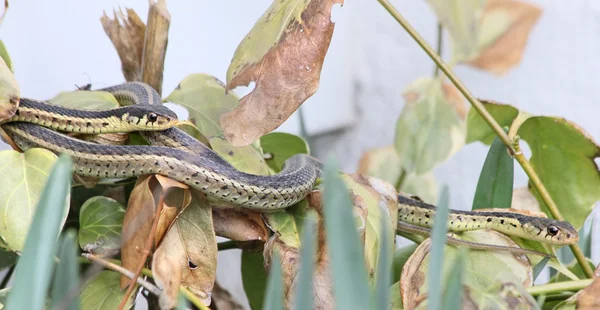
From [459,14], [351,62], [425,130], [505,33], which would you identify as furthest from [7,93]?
[351,62]

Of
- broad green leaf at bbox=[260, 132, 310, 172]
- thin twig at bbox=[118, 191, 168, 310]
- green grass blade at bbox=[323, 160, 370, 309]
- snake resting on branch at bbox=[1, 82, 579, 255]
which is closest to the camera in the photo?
green grass blade at bbox=[323, 160, 370, 309]

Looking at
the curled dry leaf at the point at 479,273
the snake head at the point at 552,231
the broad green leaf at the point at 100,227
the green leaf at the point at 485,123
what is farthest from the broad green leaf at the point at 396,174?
the broad green leaf at the point at 100,227

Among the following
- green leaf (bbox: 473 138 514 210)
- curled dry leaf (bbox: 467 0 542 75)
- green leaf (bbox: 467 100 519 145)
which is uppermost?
curled dry leaf (bbox: 467 0 542 75)

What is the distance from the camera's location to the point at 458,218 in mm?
799

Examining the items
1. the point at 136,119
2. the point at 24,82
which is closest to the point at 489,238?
the point at 136,119

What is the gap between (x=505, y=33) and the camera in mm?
1521

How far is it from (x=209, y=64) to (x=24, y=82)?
0.43 metres

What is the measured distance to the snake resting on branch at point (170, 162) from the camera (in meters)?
0.67

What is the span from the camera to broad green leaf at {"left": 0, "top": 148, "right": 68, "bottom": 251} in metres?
0.56

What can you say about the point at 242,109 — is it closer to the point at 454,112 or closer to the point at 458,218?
the point at 458,218

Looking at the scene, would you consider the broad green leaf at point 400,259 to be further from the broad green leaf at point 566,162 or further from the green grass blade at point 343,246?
the green grass blade at point 343,246

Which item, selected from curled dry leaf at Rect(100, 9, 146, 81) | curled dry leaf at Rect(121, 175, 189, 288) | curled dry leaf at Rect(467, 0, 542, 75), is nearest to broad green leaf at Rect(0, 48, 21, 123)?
curled dry leaf at Rect(121, 175, 189, 288)

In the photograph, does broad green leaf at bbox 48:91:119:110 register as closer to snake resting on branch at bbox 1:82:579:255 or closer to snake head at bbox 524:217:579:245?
snake resting on branch at bbox 1:82:579:255

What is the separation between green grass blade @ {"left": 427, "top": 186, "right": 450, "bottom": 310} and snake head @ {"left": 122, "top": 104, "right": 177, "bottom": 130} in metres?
0.46
